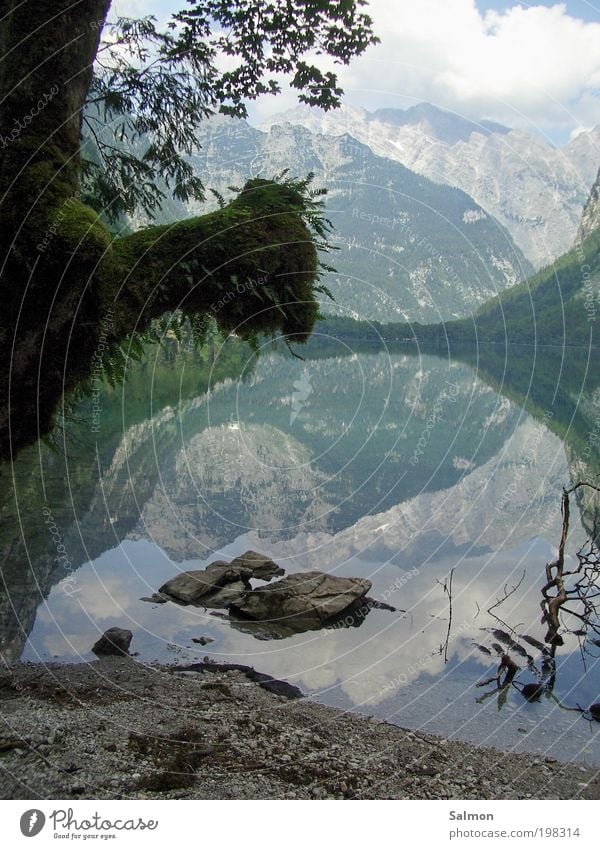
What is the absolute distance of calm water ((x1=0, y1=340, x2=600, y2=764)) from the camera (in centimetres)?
1061

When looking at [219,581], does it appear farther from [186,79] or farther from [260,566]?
[186,79]

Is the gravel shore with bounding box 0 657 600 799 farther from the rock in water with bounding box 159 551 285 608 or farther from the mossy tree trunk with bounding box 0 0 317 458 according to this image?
the rock in water with bounding box 159 551 285 608

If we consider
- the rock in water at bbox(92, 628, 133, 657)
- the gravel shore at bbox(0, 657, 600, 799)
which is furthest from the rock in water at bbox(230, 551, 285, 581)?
the gravel shore at bbox(0, 657, 600, 799)

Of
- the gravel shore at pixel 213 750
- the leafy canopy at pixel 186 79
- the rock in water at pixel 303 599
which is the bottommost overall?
the gravel shore at pixel 213 750

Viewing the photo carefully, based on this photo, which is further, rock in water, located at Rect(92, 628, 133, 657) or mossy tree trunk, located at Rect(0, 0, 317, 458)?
rock in water, located at Rect(92, 628, 133, 657)

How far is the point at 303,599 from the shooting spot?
43.6 ft

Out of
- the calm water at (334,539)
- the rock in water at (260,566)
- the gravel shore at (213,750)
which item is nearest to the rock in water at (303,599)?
the calm water at (334,539)

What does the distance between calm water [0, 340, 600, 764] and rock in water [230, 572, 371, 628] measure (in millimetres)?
Result: 479

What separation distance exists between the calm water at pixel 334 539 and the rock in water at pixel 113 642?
29 cm

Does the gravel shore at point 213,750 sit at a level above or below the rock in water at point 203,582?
below

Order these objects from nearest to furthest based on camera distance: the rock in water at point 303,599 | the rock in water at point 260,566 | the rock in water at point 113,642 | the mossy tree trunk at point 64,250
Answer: the mossy tree trunk at point 64,250 < the rock in water at point 113,642 < the rock in water at point 303,599 < the rock in water at point 260,566

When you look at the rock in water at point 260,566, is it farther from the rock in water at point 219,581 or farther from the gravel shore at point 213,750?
the gravel shore at point 213,750

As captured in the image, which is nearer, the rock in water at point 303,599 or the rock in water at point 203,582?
the rock in water at point 303,599

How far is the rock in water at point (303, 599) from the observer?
12.9m
